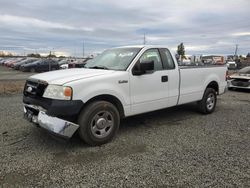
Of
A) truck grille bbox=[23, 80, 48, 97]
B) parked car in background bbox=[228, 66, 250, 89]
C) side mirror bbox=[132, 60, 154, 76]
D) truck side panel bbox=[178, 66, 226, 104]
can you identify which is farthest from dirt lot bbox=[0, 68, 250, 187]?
parked car in background bbox=[228, 66, 250, 89]

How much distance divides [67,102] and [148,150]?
1556 millimetres

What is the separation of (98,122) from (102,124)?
0.10 m

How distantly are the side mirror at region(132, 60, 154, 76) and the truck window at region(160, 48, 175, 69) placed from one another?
0.79 meters

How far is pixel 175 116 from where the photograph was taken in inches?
252

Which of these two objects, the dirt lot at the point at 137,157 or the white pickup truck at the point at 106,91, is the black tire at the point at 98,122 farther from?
the dirt lot at the point at 137,157

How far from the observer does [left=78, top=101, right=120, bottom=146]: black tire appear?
4008 mm

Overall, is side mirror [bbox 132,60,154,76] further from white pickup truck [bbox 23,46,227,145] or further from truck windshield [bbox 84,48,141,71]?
truck windshield [bbox 84,48,141,71]

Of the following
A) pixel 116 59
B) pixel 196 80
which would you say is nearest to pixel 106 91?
pixel 116 59

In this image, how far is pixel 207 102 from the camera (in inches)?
259

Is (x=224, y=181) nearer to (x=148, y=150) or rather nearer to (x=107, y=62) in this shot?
(x=148, y=150)

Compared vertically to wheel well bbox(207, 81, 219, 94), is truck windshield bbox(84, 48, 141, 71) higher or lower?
higher

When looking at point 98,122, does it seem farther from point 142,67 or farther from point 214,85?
point 214,85

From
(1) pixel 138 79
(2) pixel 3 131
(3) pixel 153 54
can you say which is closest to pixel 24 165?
(2) pixel 3 131

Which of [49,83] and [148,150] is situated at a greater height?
[49,83]
